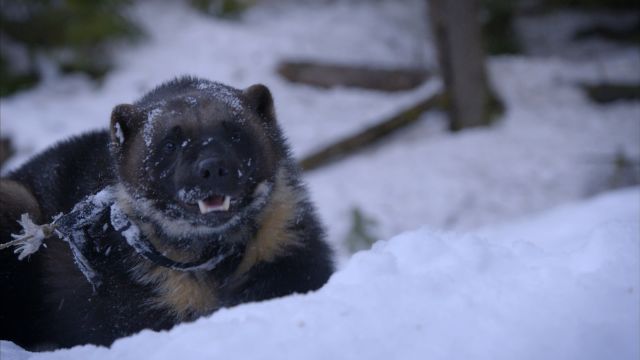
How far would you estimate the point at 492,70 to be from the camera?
8609 millimetres

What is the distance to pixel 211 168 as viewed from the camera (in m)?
2.41

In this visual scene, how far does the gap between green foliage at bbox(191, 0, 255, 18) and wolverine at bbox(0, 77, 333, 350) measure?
692 centimetres

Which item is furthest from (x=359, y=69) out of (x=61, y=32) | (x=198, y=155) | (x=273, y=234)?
(x=198, y=155)

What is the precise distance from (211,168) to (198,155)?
0.11 m

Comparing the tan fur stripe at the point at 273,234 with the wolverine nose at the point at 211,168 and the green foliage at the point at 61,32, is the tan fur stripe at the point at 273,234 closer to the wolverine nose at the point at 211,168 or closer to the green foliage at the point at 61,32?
the wolverine nose at the point at 211,168

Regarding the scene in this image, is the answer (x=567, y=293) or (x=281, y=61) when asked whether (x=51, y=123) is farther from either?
(x=567, y=293)

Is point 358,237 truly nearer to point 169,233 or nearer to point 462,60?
point 169,233

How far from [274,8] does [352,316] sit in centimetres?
947

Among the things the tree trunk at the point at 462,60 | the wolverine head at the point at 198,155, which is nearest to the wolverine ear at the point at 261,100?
the wolverine head at the point at 198,155

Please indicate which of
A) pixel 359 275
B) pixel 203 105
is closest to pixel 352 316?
pixel 359 275

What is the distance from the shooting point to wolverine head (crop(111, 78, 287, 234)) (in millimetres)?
2494

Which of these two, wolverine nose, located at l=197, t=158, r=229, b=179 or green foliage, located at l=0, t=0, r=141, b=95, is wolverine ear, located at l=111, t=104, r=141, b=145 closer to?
wolverine nose, located at l=197, t=158, r=229, b=179

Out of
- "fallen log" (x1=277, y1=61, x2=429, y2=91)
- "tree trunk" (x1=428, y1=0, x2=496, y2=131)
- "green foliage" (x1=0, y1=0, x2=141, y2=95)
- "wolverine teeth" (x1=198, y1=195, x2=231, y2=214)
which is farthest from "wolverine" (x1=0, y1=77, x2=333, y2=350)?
"fallen log" (x1=277, y1=61, x2=429, y2=91)

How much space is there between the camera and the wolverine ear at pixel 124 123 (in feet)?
9.12
